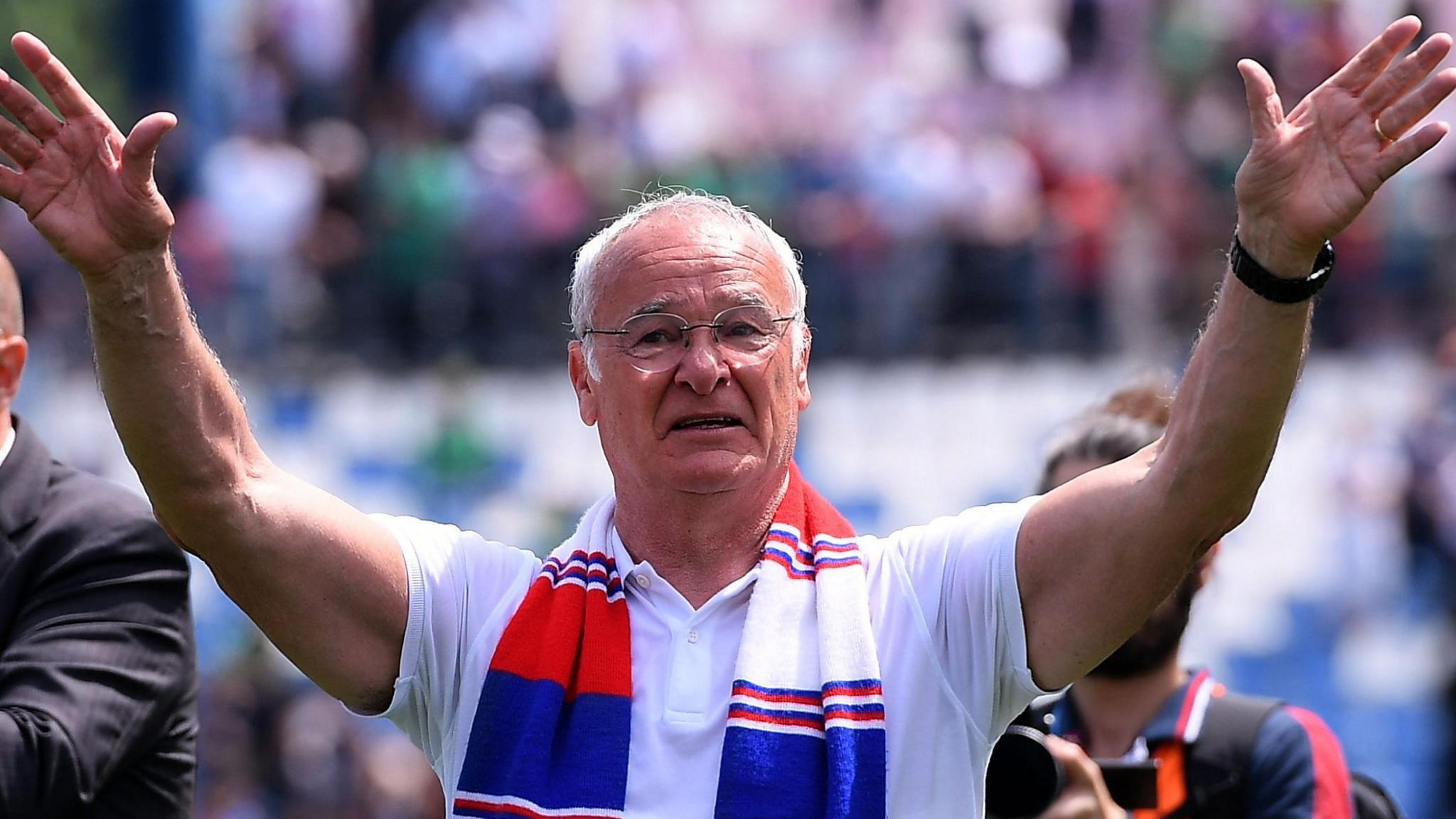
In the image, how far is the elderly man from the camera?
3.37 metres

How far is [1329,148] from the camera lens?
11.0 ft

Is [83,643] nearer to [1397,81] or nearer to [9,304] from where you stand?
[9,304]

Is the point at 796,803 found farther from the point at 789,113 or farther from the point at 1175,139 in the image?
the point at 789,113

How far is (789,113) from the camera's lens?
15836mm

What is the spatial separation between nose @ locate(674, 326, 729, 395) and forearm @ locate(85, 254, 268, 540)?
75cm

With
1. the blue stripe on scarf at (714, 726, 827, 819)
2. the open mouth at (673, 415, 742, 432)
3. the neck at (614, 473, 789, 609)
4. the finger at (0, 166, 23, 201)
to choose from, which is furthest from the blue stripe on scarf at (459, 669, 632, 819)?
the finger at (0, 166, 23, 201)

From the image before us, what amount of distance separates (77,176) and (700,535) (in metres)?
1.18

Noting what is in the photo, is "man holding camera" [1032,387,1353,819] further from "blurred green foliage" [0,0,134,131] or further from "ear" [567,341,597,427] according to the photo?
"blurred green foliage" [0,0,134,131]

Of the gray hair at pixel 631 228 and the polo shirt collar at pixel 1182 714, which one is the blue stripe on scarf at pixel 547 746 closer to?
the gray hair at pixel 631 228

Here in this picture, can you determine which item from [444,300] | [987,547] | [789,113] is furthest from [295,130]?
[987,547]

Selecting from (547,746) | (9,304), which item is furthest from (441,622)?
(9,304)

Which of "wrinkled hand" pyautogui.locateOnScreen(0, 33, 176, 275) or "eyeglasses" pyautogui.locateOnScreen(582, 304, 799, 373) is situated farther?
"eyeglasses" pyautogui.locateOnScreen(582, 304, 799, 373)

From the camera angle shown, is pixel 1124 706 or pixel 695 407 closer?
pixel 695 407

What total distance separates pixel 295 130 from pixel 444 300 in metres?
2.11
